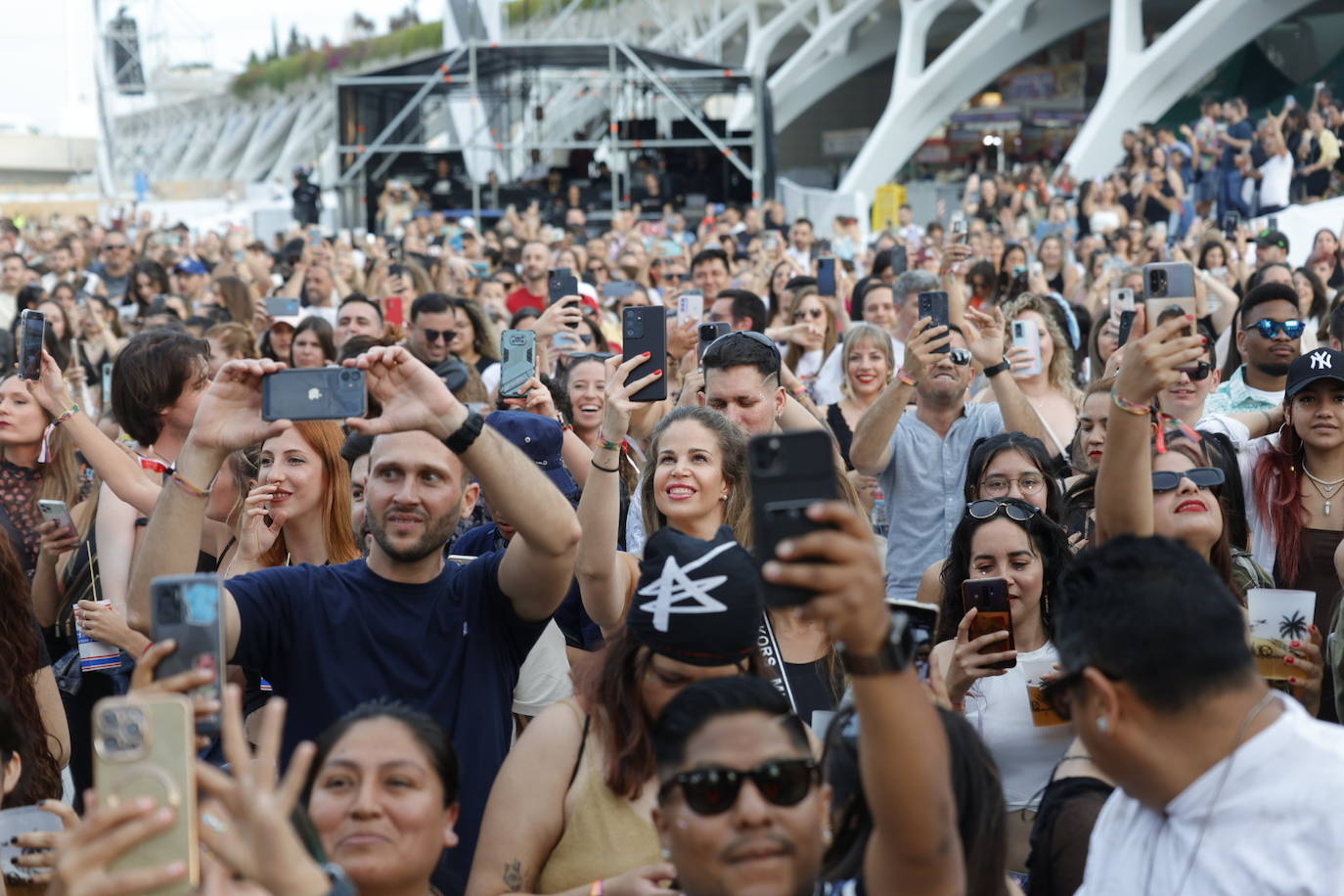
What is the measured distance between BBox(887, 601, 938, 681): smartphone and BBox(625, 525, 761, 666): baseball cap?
32 centimetres

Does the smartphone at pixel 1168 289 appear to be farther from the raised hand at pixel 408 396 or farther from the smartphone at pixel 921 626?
the raised hand at pixel 408 396

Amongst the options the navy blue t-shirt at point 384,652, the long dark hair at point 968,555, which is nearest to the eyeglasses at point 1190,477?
the long dark hair at point 968,555

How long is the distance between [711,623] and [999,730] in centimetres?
110

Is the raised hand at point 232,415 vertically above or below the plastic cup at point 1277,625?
above

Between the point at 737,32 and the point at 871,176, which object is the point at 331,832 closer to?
the point at 871,176

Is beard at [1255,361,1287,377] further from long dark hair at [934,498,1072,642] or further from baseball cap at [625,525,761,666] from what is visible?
baseball cap at [625,525,761,666]

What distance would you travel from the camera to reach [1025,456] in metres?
5.09

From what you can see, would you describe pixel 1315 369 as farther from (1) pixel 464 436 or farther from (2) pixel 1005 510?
(1) pixel 464 436

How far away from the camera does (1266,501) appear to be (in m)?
5.14

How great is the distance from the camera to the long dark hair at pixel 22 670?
3637 mm

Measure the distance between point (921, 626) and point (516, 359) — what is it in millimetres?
2653

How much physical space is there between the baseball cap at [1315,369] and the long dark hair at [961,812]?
3.00 metres

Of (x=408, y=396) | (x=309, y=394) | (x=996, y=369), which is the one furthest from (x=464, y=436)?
(x=996, y=369)

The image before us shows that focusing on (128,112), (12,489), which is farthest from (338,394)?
(128,112)
